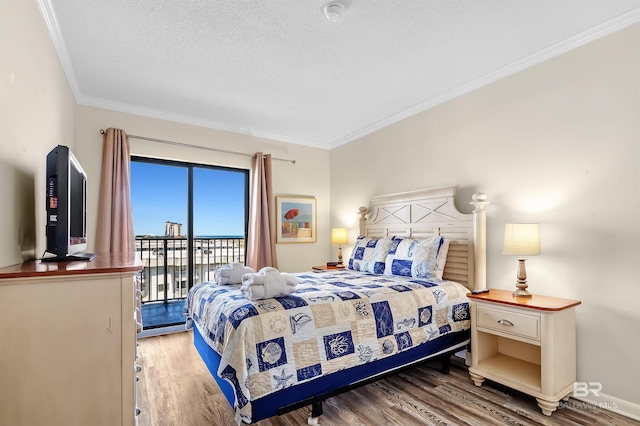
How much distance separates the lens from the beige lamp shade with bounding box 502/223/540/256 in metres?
2.38

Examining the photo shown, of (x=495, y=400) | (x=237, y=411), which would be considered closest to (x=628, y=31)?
(x=495, y=400)

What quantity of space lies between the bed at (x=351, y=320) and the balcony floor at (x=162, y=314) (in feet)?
4.63

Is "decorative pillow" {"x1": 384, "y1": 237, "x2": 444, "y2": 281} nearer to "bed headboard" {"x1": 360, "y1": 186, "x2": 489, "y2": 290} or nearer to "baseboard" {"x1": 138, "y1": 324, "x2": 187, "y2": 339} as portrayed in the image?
"bed headboard" {"x1": 360, "y1": 186, "x2": 489, "y2": 290}

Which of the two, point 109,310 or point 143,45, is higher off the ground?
point 143,45

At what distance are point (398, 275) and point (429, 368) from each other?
0.86 metres

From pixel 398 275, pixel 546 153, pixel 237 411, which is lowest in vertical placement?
pixel 237 411

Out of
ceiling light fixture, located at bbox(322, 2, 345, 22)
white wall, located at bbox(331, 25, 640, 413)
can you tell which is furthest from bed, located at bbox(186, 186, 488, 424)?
ceiling light fixture, located at bbox(322, 2, 345, 22)

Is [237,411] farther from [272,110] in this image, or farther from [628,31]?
[628,31]

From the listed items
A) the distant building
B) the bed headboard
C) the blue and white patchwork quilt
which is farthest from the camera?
the distant building

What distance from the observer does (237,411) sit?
5.71 ft

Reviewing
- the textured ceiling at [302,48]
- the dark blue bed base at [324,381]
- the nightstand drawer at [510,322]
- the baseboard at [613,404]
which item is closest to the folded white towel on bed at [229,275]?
the dark blue bed base at [324,381]

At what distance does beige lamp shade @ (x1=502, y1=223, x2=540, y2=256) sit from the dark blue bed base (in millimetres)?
883

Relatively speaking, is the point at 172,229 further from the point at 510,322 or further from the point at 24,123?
the point at 510,322

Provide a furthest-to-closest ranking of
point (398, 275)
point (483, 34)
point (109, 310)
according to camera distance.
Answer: point (398, 275), point (483, 34), point (109, 310)
